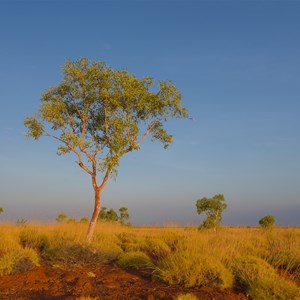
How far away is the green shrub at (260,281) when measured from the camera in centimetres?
826

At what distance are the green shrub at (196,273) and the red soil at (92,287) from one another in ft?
0.94

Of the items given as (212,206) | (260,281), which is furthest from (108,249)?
(212,206)

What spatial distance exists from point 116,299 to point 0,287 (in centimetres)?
325

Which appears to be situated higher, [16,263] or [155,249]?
[155,249]

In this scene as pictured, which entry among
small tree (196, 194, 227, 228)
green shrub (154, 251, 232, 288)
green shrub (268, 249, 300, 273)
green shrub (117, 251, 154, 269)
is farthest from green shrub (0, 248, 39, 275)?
small tree (196, 194, 227, 228)

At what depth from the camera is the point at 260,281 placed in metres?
8.81

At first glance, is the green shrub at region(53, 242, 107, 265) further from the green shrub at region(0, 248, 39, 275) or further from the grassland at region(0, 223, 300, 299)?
the green shrub at region(0, 248, 39, 275)

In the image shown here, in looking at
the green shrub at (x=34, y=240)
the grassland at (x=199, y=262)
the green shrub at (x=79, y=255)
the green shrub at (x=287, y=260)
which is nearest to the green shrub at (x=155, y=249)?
the grassland at (x=199, y=262)

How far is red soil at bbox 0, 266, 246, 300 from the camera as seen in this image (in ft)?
27.8

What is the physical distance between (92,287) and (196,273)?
8.10 ft

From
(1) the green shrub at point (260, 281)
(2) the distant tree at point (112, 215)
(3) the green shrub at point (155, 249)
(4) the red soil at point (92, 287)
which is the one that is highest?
(2) the distant tree at point (112, 215)

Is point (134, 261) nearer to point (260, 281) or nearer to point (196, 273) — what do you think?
point (196, 273)

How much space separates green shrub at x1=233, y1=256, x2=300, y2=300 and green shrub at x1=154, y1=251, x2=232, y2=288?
44 cm

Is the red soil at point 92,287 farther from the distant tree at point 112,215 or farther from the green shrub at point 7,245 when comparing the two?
the distant tree at point 112,215
